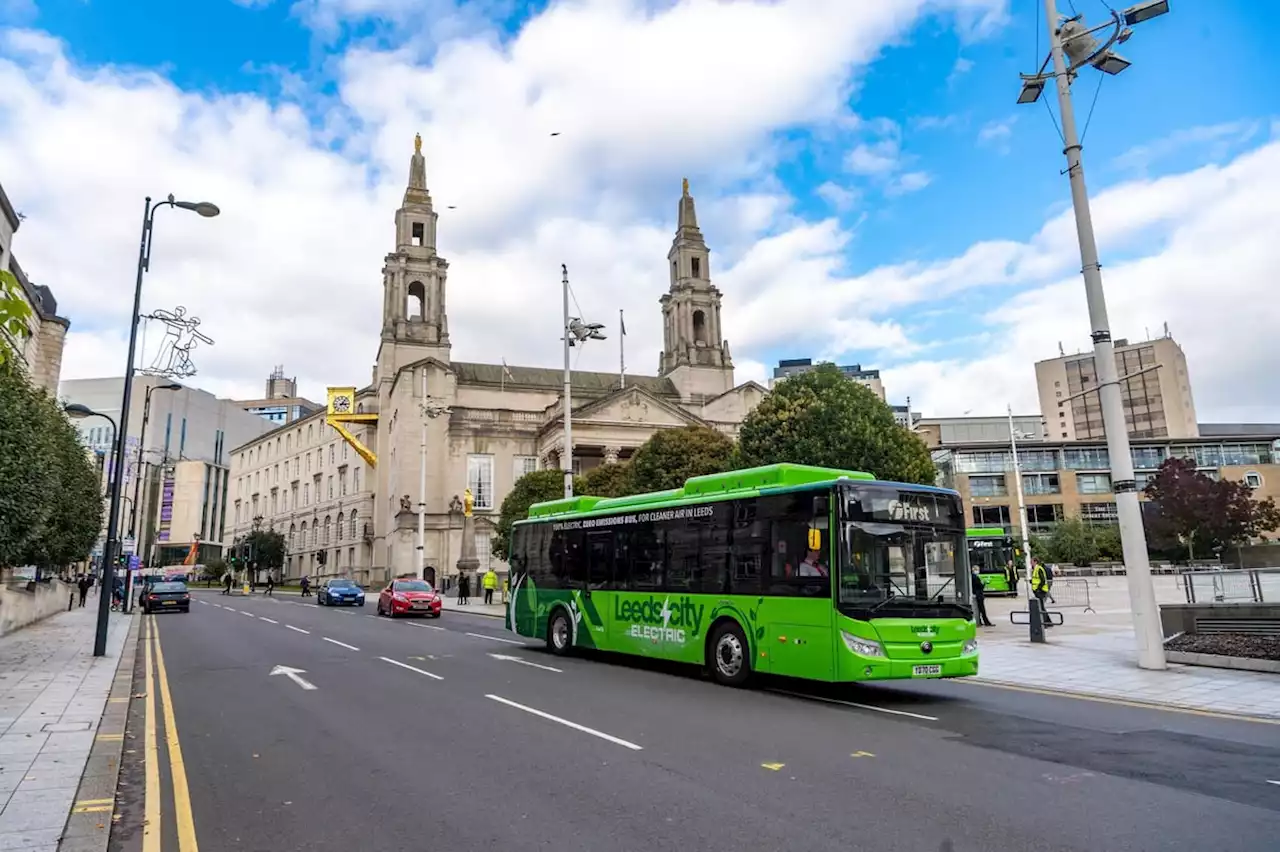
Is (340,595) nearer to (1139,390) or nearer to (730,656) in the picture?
(730,656)

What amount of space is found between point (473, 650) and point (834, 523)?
10.5 metres

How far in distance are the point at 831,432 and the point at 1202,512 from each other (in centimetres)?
4874

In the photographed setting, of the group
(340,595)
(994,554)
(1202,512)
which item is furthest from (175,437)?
(1202,512)

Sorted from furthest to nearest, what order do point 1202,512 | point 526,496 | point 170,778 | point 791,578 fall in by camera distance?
point 1202,512, point 526,496, point 791,578, point 170,778

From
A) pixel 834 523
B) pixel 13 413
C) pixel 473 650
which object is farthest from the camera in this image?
pixel 473 650

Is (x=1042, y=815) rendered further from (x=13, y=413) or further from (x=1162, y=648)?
(x=13, y=413)

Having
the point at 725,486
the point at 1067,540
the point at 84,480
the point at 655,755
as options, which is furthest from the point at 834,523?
the point at 1067,540

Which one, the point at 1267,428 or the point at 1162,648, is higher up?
the point at 1267,428

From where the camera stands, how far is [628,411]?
6656 centimetres

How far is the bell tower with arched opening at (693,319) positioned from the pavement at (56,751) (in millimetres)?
63835

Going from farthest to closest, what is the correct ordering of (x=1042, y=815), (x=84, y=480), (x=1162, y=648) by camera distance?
(x=84, y=480)
(x=1162, y=648)
(x=1042, y=815)

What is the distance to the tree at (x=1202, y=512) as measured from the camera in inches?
2344

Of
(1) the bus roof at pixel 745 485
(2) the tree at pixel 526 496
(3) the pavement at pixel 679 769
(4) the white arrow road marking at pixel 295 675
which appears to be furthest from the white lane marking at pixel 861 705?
(2) the tree at pixel 526 496

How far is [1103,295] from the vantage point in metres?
15.1
